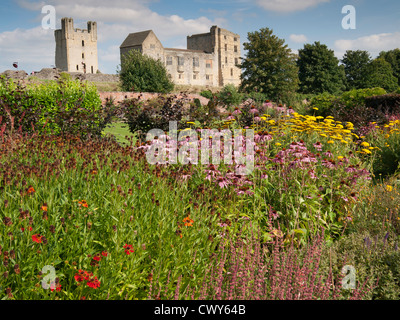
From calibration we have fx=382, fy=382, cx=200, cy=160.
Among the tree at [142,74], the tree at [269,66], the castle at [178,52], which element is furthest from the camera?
the castle at [178,52]

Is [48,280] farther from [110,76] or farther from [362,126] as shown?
[110,76]

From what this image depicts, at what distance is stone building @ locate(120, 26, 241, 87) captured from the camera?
5706cm

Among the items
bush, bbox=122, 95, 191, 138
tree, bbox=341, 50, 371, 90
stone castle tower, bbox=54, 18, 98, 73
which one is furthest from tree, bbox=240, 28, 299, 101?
stone castle tower, bbox=54, 18, 98, 73

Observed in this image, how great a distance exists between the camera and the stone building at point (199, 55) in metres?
57.1

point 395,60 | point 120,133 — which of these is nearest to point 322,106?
point 120,133

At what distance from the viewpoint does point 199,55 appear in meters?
61.9

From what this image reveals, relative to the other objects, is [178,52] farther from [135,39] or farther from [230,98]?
[230,98]

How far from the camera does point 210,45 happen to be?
2522 inches

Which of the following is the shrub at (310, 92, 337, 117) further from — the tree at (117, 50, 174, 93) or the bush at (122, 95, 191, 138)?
the tree at (117, 50, 174, 93)

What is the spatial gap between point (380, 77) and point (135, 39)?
113 feet

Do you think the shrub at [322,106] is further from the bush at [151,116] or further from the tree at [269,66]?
the tree at [269,66]

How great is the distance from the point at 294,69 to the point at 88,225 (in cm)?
3747

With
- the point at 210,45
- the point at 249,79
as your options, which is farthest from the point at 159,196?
the point at 210,45

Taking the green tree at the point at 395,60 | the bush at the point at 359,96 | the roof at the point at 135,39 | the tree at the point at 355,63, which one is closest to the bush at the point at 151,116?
the bush at the point at 359,96
